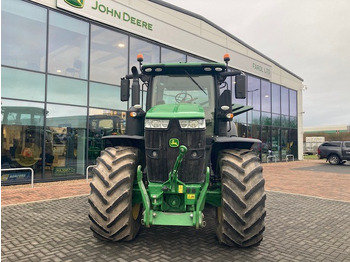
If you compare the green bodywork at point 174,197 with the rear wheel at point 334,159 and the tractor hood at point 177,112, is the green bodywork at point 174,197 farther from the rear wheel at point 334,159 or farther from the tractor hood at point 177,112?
the rear wheel at point 334,159

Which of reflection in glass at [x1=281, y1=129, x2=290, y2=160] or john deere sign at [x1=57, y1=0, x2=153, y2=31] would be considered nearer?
john deere sign at [x1=57, y1=0, x2=153, y2=31]

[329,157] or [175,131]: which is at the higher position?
[175,131]

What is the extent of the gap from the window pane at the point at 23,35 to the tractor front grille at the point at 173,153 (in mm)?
8769

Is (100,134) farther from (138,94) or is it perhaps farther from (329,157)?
(329,157)

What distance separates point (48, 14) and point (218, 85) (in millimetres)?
9112

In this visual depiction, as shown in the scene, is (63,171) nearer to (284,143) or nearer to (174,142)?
(174,142)

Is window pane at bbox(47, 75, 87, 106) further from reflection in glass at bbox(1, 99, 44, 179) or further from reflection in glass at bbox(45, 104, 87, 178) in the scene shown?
reflection in glass at bbox(1, 99, 44, 179)

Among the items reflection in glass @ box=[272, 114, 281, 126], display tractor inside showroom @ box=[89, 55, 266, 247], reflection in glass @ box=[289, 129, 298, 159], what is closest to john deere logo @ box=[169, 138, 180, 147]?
display tractor inside showroom @ box=[89, 55, 266, 247]

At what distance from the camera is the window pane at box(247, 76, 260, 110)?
2222 cm

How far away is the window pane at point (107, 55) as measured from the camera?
12.6 meters

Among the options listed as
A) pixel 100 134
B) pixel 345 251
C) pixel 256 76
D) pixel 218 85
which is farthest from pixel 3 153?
pixel 256 76

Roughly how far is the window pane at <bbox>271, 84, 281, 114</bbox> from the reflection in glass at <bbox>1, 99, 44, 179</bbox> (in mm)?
19846

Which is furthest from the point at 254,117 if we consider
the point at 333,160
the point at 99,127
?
the point at 99,127

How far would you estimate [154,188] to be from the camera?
4.05 m
